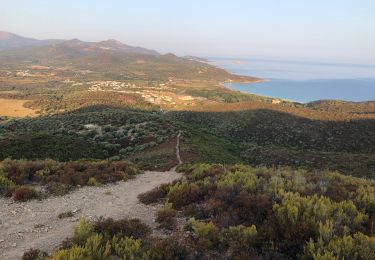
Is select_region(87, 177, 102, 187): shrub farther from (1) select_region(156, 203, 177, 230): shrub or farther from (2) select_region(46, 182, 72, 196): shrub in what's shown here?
(1) select_region(156, 203, 177, 230): shrub

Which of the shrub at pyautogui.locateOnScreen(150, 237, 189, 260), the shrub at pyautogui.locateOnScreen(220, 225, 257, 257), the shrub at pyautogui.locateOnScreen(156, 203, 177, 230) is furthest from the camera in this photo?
the shrub at pyautogui.locateOnScreen(156, 203, 177, 230)

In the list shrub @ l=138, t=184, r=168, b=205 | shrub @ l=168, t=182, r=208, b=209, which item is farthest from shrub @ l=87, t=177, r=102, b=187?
shrub @ l=168, t=182, r=208, b=209

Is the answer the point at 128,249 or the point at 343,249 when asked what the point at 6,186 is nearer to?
the point at 128,249

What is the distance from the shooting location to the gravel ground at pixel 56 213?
27.8ft

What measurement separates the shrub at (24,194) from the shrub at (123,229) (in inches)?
170

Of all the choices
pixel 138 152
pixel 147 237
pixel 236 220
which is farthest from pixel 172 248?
pixel 138 152

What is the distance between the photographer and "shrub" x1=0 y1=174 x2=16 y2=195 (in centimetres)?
1243

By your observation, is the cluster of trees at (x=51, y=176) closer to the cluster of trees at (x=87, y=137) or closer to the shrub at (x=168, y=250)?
the shrub at (x=168, y=250)

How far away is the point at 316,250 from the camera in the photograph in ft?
22.5

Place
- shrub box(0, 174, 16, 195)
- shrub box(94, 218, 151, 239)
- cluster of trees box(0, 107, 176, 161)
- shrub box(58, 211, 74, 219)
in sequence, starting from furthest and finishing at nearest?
cluster of trees box(0, 107, 176, 161) < shrub box(0, 174, 16, 195) < shrub box(58, 211, 74, 219) < shrub box(94, 218, 151, 239)

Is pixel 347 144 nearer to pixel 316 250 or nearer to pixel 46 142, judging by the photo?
pixel 46 142

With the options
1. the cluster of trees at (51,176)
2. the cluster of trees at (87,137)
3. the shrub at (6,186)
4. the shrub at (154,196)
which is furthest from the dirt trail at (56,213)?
the cluster of trees at (87,137)

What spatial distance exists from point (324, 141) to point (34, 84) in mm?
158668

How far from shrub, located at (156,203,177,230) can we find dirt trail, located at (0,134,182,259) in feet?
0.85
